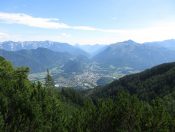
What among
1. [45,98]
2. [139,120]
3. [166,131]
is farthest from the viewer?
[45,98]

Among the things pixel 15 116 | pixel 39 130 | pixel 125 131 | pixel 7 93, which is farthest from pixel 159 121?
pixel 7 93

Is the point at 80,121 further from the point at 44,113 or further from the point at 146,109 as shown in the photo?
the point at 146,109

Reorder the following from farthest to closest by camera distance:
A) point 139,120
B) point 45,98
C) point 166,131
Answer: point 45,98 → point 139,120 → point 166,131

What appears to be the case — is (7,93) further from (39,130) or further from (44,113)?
(39,130)

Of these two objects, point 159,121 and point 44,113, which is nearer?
point 159,121

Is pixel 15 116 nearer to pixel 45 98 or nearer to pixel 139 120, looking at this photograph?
pixel 45 98

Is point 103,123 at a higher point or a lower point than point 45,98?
lower

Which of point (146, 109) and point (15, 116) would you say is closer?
point (15, 116)

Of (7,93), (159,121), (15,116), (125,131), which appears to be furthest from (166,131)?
(7,93)

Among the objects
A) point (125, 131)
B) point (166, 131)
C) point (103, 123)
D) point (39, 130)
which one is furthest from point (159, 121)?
point (39, 130)
